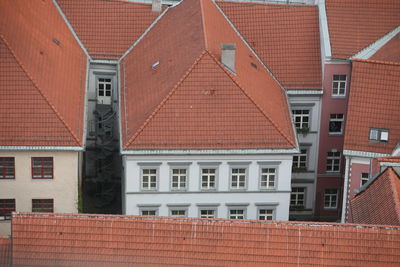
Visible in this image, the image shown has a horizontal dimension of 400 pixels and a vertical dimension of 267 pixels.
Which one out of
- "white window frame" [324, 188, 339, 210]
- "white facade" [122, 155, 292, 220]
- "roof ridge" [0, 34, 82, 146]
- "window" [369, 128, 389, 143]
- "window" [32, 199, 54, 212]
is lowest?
"white window frame" [324, 188, 339, 210]

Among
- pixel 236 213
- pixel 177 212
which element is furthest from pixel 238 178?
pixel 177 212

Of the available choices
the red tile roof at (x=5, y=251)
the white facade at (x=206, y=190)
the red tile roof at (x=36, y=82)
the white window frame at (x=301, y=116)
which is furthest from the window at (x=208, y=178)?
the red tile roof at (x=5, y=251)

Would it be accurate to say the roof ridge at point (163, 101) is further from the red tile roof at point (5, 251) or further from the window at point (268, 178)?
the red tile roof at point (5, 251)

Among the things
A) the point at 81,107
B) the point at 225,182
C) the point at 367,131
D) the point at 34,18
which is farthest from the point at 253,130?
the point at 34,18

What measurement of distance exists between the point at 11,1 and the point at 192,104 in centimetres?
1626

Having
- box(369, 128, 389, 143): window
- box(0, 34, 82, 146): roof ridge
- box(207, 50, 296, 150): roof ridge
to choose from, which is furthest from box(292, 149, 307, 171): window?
box(0, 34, 82, 146): roof ridge

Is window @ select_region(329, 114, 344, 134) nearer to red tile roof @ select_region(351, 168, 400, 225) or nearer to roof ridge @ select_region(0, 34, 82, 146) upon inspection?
red tile roof @ select_region(351, 168, 400, 225)

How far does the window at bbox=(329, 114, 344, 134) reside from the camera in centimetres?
7056

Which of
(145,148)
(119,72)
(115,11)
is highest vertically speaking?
(115,11)

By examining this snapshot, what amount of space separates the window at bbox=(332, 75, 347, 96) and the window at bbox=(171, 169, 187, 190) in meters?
15.0

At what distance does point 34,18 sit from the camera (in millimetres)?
69188

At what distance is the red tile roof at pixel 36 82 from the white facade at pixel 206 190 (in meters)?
5.16

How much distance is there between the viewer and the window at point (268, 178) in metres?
63.0

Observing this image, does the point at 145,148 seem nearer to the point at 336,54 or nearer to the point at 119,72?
the point at 119,72
